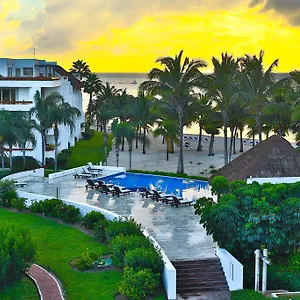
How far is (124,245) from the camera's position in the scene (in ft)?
54.0

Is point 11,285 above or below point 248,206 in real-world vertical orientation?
below

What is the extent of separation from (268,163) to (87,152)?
28144 millimetres

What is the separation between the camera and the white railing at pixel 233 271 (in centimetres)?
1590

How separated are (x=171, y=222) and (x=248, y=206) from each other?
5296 millimetres

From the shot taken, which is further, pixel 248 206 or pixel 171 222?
pixel 171 222

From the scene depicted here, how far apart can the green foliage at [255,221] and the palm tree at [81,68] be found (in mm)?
58298

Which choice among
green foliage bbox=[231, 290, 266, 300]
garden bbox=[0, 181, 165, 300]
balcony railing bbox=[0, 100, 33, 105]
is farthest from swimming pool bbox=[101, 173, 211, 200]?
balcony railing bbox=[0, 100, 33, 105]

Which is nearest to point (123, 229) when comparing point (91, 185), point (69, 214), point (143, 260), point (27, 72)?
point (143, 260)

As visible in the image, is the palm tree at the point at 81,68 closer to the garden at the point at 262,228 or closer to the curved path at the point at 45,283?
the curved path at the point at 45,283

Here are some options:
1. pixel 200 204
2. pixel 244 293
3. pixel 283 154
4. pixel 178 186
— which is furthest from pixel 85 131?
pixel 244 293

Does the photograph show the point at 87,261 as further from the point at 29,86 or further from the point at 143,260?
the point at 29,86

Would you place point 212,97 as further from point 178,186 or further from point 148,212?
point 148,212

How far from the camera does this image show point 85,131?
64938 millimetres

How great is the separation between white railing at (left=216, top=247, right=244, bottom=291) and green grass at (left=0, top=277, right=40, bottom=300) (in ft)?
19.6
